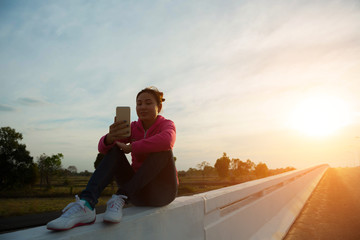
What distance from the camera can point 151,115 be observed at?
3234 mm

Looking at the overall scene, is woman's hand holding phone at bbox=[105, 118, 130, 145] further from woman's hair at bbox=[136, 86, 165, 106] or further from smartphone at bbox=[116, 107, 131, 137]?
woman's hair at bbox=[136, 86, 165, 106]

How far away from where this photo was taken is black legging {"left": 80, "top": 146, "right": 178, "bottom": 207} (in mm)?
2622

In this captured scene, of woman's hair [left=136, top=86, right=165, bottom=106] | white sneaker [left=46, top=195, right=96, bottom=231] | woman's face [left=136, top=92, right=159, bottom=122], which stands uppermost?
woman's hair [left=136, top=86, right=165, bottom=106]

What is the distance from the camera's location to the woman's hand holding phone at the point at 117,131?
2.79m

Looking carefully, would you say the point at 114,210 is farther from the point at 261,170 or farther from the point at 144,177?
the point at 261,170

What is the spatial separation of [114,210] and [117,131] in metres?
0.94

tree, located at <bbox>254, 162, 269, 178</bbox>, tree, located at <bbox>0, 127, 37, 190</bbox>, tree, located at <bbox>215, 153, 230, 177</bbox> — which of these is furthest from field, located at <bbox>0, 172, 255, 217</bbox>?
tree, located at <bbox>254, 162, 269, 178</bbox>

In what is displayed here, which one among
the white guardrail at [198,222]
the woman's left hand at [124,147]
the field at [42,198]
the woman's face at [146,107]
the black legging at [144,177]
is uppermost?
the woman's face at [146,107]

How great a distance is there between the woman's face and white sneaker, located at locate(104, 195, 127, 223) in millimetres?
1037

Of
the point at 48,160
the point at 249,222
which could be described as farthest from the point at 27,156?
the point at 249,222

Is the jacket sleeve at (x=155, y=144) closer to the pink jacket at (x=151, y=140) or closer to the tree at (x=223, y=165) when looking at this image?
the pink jacket at (x=151, y=140)

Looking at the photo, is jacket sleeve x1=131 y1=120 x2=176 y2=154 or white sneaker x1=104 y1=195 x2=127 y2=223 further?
jacket sleeve x1=131 y1=120 x2=176 y2=154

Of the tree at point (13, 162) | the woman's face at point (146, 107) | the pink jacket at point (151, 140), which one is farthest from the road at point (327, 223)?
the tree at point (13, 162)

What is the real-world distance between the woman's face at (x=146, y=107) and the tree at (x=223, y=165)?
484ft
